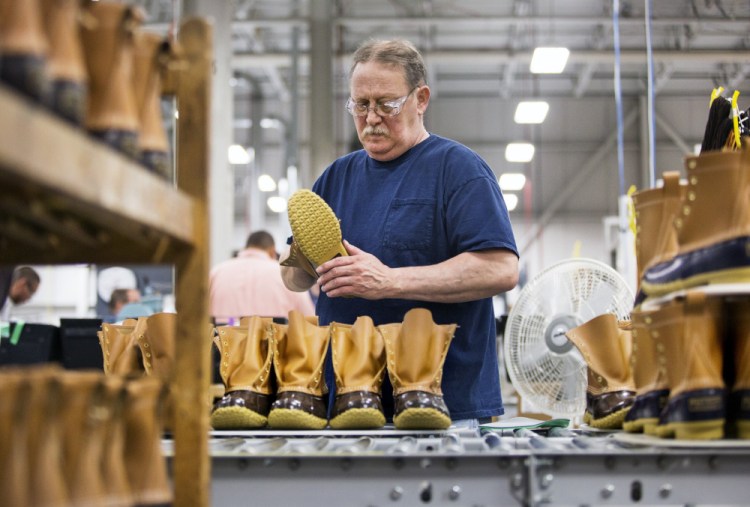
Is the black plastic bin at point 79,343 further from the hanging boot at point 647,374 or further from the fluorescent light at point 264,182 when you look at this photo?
the fluorescent light at point 264,182

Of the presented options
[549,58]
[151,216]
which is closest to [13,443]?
[151,216]

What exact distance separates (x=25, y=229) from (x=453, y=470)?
79 cm

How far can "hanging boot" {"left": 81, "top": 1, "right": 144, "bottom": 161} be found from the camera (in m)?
1.07

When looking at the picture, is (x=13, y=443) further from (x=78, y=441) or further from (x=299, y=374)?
(x=299, y=374)

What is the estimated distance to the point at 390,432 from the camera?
186 cm

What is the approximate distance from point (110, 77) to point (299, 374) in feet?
3.31

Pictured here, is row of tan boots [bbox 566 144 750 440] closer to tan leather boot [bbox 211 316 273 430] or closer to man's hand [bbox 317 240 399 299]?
man's hand [bbox 317 240 399 299]

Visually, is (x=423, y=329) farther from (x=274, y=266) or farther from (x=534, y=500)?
(x=274, y=266)

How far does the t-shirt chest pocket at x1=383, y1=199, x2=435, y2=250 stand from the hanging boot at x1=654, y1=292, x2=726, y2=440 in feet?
2.67

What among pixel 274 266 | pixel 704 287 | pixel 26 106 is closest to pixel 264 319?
pixel 704 287

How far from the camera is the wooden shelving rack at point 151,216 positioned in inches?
35.2

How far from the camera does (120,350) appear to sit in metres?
2.03

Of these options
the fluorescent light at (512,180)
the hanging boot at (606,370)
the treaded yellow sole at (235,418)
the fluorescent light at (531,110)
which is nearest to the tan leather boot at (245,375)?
the treaded yellow sole at (235,418)

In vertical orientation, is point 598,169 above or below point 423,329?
above
